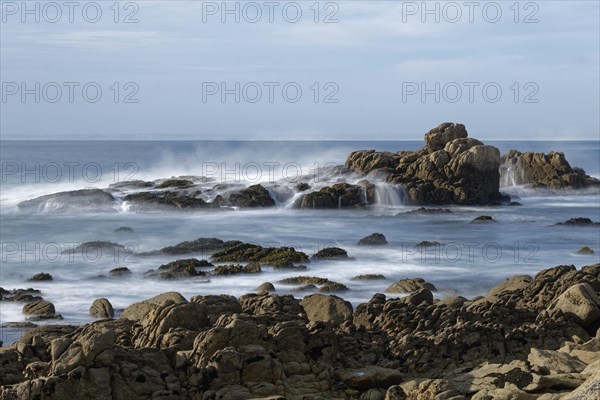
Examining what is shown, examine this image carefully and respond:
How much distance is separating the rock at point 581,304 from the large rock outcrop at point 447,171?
110ft

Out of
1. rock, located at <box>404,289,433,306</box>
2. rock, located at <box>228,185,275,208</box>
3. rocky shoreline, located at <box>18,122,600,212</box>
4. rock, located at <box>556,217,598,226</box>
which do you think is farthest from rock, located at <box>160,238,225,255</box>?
rock, located at <box>556,217,598,226</box>

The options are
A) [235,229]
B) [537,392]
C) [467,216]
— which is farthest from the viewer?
[467,216]

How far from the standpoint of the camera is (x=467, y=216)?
4659 centimetres

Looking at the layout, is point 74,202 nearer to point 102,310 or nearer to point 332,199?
point 332,199

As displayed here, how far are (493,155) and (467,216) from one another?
6387 millimetres

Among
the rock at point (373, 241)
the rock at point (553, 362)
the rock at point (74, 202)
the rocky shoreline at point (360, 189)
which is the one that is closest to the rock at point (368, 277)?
the rock at point (373, 241)

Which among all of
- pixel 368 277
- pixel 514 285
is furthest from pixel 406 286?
pixel 368 277

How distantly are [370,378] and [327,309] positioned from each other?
4466mm

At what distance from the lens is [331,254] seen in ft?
104

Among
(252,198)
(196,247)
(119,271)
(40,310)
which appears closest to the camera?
(40,310)

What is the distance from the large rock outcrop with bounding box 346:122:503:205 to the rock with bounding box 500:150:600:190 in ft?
28.9

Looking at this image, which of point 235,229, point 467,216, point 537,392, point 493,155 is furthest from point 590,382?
point 493,155

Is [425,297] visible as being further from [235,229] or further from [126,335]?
[235,229]

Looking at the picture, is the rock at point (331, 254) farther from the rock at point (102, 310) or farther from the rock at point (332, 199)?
the rock at point (332, 199)
